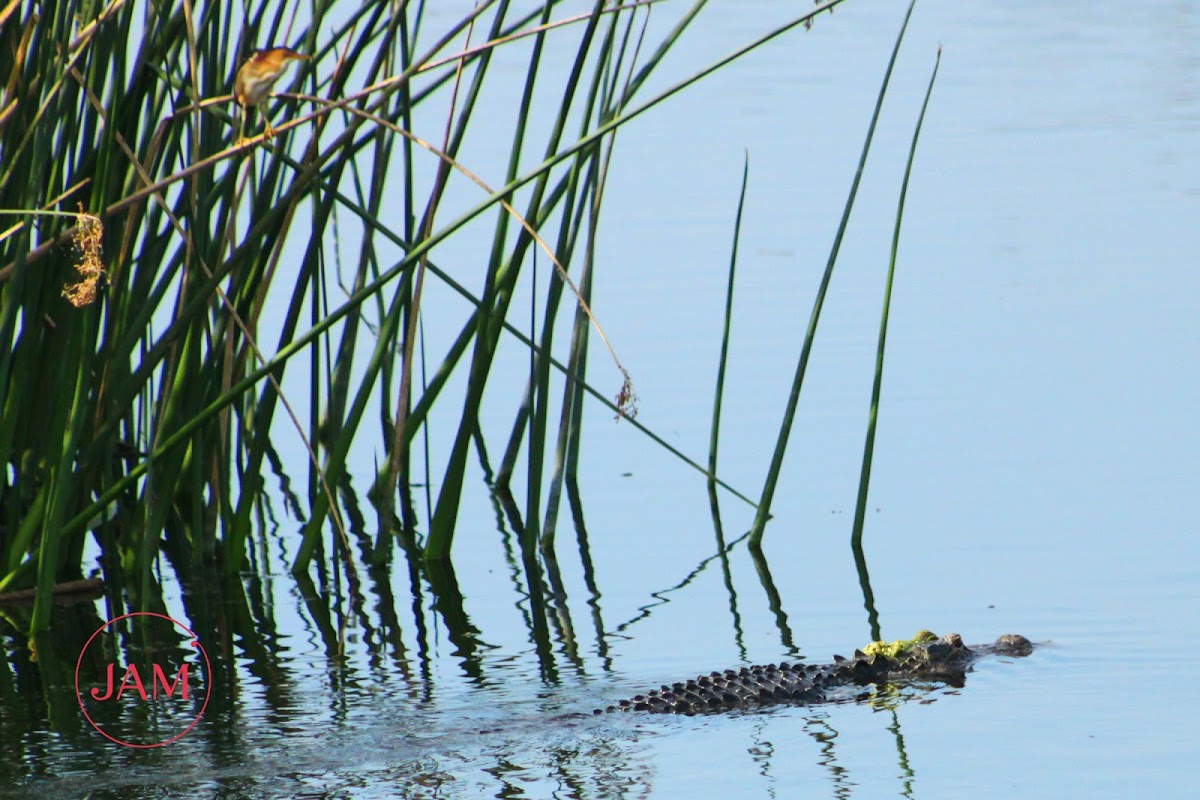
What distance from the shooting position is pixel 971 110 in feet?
46.6

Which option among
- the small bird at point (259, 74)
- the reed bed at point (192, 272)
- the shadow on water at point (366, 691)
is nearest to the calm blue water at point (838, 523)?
the shadow on water at point (366, 691)

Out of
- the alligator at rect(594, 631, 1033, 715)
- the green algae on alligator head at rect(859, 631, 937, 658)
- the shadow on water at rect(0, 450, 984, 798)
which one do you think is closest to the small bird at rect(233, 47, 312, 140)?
the shadow on water at rect(0, 450, 984, 798)

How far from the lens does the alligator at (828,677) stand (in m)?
4.64

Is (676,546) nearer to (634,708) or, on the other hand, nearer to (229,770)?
(634,708)

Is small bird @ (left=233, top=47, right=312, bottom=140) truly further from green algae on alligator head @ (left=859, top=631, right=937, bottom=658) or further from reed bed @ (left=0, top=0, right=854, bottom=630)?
green algae on alligator head @ (left=859, top=631, right=937, bottom=658)

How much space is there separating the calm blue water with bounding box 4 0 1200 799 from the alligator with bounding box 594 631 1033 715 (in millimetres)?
64

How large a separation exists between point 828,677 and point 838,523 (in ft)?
5.16

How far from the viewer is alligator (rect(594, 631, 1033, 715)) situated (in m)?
4.64

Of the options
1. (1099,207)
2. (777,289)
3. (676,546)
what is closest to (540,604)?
(676,546)

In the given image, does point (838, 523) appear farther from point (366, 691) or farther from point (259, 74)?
point (259, 74)

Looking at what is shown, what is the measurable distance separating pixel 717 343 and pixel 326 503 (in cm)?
330

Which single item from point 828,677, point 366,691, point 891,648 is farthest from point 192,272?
point 891,648

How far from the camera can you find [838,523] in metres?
6.36

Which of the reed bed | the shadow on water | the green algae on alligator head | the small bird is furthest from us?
the green algae on alligator head
